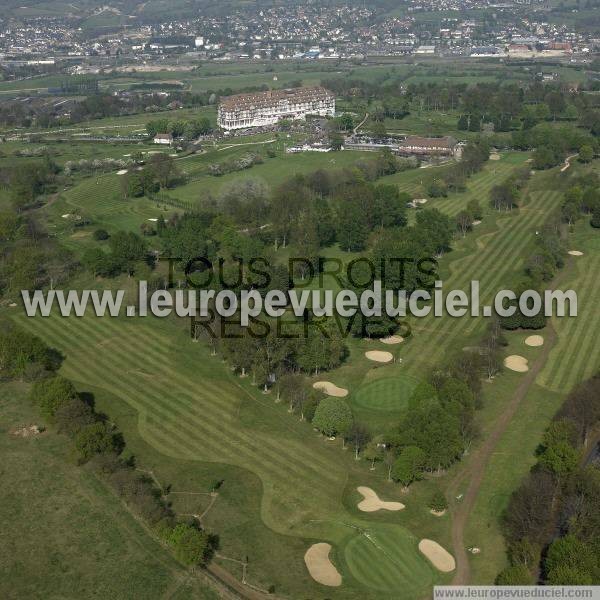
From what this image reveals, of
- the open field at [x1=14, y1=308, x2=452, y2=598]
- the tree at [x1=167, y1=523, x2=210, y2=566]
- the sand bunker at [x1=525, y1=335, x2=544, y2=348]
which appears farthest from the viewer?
the sand bunker at [x1=525, y1=335, x2=544, y2=348]

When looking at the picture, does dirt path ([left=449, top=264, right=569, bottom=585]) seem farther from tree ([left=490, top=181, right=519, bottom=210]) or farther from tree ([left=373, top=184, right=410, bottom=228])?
tree ([left=490, top=181, right=519, bottom=210])

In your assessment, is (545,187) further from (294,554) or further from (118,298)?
(294,554)

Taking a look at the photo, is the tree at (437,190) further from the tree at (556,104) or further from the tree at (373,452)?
the tree at (373,452)

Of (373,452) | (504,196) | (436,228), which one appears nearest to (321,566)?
(373,452)

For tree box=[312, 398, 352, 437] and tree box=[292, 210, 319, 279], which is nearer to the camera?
tree box=[312, 398, 352, 437]

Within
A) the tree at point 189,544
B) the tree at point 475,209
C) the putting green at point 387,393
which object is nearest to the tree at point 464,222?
the tree at point 475,209

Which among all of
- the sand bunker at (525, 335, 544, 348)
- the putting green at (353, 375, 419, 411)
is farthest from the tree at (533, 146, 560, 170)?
the putting green at (353, 375, 419, 411)
